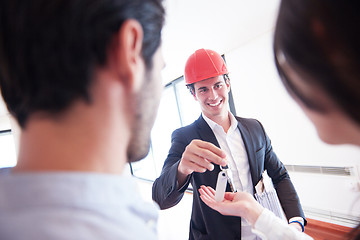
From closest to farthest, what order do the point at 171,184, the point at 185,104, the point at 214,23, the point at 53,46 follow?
the point at 53,46, the point at 171,184, the point at 214,23, the point at 185,104

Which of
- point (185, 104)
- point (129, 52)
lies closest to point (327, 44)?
point (129, 52)

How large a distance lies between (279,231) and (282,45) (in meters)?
0.80

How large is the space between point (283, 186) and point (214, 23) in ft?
7.15

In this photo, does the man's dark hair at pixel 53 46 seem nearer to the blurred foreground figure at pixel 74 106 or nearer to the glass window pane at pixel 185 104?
the blurred foreground figure at pixel 74 106

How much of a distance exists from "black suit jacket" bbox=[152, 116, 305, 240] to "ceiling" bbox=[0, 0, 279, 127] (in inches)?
45.8

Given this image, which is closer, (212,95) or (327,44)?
(327,44)

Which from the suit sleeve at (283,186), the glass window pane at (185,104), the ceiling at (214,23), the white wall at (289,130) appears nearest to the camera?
the suit sleeve at (283,186)

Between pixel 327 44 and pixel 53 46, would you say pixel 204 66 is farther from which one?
pixel 53 46

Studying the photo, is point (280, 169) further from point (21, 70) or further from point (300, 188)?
point (300, 188)

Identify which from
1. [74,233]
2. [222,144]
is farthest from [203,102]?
[74,233]

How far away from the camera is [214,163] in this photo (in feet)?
3.83

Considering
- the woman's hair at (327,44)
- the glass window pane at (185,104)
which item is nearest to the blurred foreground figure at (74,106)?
the woman's hair at (327,44)

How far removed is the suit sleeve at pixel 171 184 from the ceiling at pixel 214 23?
48.2 inches

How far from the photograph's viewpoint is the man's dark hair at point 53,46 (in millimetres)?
409
